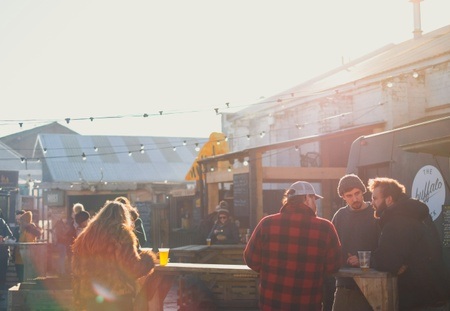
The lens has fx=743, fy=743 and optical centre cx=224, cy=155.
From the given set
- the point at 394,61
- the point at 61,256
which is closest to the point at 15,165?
the point at 394,61

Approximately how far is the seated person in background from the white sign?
637 centimetres

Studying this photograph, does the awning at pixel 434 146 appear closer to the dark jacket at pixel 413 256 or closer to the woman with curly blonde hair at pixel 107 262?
the dark jacket at pixel 413 256

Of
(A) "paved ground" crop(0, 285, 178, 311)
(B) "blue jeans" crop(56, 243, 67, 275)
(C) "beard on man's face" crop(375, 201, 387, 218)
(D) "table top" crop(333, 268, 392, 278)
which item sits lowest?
(A) "paved ground" crop(0, 285, 178, 311)

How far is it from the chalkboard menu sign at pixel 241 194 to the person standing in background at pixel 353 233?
34.4 feet

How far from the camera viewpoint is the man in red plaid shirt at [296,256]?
5.39 metres

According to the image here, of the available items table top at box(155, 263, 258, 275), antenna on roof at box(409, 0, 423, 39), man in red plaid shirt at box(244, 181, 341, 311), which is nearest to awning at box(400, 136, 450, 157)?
man in red plaid shirt at box(244, 181, 341, 311)

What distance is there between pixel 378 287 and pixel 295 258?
0.79 meters

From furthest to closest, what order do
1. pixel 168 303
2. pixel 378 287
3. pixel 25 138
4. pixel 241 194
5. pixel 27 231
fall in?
pixel 25 138, pixel 241 194, pixel 27 231, pixel 168 303, pixel 378 287

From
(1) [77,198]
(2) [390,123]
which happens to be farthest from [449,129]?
(1) [77,198]

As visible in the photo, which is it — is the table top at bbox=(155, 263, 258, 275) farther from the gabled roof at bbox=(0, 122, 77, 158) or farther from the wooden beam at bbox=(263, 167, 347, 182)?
the gabled roof at bbox=(0, 122, 77, 158)

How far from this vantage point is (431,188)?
785cm

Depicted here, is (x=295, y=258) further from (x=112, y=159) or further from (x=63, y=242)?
(x=112, y=159)

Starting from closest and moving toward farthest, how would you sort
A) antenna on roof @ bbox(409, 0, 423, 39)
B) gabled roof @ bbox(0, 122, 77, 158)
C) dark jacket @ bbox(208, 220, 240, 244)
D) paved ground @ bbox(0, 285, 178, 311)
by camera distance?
paved ground @ bbox(0, 285, 178, 311) → dark jacket @ bbox(208, 220, 240, 244) → antenna on roof @ bbox(409, 0, 423, 39) → gabled roof @ bbox(0, 122, 77, 158)

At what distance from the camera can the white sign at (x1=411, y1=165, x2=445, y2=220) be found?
25.2 ft
